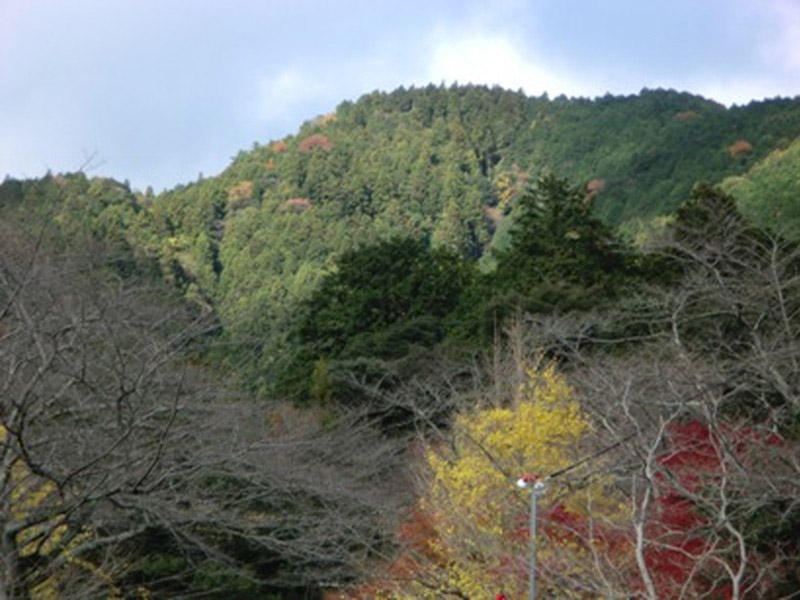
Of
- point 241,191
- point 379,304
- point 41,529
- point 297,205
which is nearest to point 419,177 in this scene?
point 297,205

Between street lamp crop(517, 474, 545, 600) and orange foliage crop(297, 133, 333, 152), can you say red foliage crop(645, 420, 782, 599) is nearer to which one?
street lamp crop(517, 474, 545, 600)

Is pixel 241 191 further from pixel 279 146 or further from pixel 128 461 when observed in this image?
pixel 128 461

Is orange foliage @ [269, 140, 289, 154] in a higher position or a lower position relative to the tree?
higher

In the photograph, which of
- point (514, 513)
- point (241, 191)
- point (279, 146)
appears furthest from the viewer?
point (279, 146)

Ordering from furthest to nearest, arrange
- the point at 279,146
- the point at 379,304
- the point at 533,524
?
1. the point at 279,146
2. the point at 379,304
3. the point at 533,524

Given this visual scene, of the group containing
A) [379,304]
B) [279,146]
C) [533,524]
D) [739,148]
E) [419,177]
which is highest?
[279,146]

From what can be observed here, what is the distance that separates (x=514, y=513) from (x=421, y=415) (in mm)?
6305

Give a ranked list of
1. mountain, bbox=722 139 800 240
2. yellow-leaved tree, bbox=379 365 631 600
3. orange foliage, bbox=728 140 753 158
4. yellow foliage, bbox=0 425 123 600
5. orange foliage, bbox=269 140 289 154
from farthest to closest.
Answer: orange foliage, bbox=269 140 289 154
orange foliage, bbox=728 140 753 158
mountain, bbox=722 139 800 240
yellow-leaved tree, bbox=379 365 631 600
yellow foliage, bbox=0 425 123 600

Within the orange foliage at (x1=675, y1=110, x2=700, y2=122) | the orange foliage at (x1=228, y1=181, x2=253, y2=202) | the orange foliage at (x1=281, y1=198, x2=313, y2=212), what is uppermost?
the orange foliage at (x1=675, y1=110, x2=700, y2=122)

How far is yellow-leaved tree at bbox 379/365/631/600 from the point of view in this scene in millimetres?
13211

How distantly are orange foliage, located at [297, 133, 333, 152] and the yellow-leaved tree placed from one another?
5711 cm

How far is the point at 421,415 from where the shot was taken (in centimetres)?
2072

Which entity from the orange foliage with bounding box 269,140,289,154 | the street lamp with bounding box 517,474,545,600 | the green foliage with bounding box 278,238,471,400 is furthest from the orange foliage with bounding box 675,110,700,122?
the street lamp with bounding box 517,474,545,600

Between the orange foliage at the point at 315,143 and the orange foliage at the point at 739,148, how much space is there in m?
29.9
